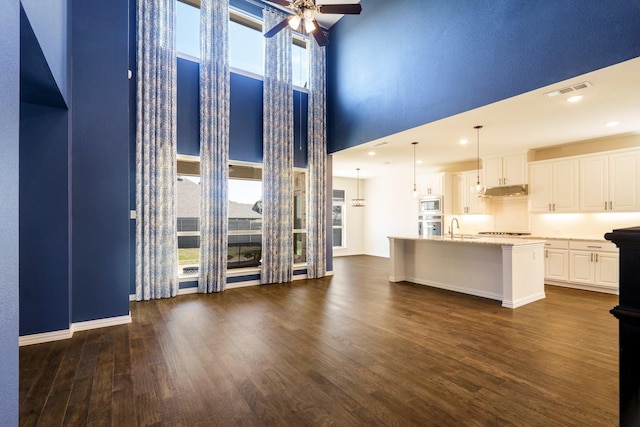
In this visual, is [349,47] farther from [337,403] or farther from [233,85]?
[337,403]

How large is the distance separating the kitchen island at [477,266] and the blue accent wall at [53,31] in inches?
218

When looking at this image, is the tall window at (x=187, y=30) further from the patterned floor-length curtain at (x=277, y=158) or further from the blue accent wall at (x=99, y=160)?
the blue accent wall at (x=99, y=160)

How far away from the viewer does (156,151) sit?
16.4 feet

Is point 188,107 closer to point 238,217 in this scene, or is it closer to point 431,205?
point 238,217

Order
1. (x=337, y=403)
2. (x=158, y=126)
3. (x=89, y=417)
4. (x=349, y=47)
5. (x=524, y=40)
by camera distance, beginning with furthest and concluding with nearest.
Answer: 1. (x=349, y=47)
2. (x=158, y=126)
3. (x=524, y=40)
4. (x=337, y=403)
5. (x=89, y=417)

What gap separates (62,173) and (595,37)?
19.3 ft

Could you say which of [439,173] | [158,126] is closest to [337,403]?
[158,126]

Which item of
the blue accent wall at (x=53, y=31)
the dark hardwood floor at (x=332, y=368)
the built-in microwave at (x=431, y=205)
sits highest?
the blue accent wall at (x=53, y=31)

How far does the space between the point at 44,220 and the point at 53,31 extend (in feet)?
6.25

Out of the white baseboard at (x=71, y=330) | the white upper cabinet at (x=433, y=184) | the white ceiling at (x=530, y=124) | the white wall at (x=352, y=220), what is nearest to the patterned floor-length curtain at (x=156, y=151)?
the white baseboard at (x=71, y=330)

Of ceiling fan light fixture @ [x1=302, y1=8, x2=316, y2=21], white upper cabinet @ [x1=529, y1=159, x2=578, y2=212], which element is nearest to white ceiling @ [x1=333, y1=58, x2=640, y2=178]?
white upper cabinet @ [x1=529, y1=159, x2=578, y2=212]

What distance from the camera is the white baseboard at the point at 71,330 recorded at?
3.19 meters

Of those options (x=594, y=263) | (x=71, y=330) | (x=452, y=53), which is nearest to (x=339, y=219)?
(x=594, y=263)

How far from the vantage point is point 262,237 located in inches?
239
